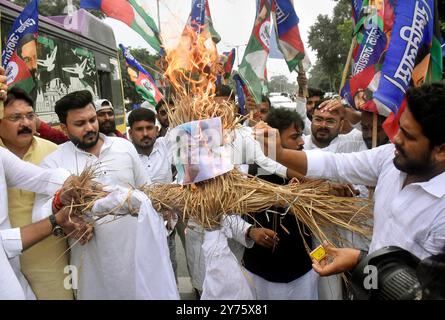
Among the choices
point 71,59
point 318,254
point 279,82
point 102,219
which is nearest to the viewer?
point 318,254

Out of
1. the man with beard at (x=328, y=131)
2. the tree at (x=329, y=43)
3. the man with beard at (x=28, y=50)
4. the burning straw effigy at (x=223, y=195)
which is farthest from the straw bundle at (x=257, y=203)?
the tree at (x=329, y=43)

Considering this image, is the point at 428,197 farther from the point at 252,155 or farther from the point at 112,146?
the point at 112,146

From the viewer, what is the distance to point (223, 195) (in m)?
2.02

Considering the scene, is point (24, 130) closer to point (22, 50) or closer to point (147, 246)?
point (147, 246)

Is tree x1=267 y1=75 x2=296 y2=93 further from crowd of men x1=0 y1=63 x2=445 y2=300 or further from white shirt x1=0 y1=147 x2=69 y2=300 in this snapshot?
white shirt x1=0 y1=147 x2=69 y2=300

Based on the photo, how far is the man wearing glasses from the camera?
92.0 inches

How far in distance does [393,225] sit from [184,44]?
147 centimetres

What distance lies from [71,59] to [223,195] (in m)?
5.54

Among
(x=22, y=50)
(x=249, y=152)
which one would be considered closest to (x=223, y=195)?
(x=249, y=152)

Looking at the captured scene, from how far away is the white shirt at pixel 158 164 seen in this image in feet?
11.8

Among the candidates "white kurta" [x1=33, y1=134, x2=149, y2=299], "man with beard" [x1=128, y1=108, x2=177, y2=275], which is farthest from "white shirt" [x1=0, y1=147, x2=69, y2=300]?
"man with beard" [x1=128, y1=108, x2=177, y2=275]

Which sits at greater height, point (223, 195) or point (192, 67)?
point (192, 67)

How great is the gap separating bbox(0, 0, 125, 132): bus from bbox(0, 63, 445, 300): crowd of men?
2218 millimetres
